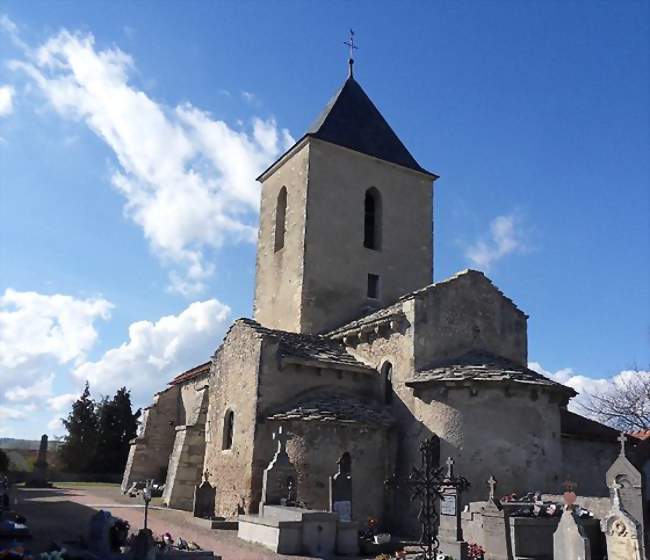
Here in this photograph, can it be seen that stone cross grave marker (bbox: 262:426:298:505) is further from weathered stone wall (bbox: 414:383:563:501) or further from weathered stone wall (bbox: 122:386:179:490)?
weathered stone wall (bbox: 122:386:179:490)

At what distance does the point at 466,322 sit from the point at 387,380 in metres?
3.10

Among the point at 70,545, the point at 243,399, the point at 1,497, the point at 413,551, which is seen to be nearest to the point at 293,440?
the point at 243,399

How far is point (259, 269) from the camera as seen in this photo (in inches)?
1111

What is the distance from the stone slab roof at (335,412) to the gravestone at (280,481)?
58.5 inches

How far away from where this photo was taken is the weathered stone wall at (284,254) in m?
25.0

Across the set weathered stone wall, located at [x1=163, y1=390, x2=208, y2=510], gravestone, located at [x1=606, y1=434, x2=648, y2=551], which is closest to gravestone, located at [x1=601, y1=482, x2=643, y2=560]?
gravestone, located at [x1=606, y1=434, x2=648, y2=551]

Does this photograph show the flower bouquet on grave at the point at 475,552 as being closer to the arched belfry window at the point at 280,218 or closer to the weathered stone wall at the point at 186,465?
the weathered stone wall at the point at 186,465

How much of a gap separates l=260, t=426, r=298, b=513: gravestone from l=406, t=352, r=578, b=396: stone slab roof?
14.3ft

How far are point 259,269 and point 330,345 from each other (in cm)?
769

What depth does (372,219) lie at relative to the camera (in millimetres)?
27328

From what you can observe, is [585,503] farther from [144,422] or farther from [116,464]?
[116,464]

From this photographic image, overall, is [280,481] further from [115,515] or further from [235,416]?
[115,515]

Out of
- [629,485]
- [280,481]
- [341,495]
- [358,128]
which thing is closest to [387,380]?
[341,495]

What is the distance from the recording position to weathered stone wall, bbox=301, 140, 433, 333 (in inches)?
977
